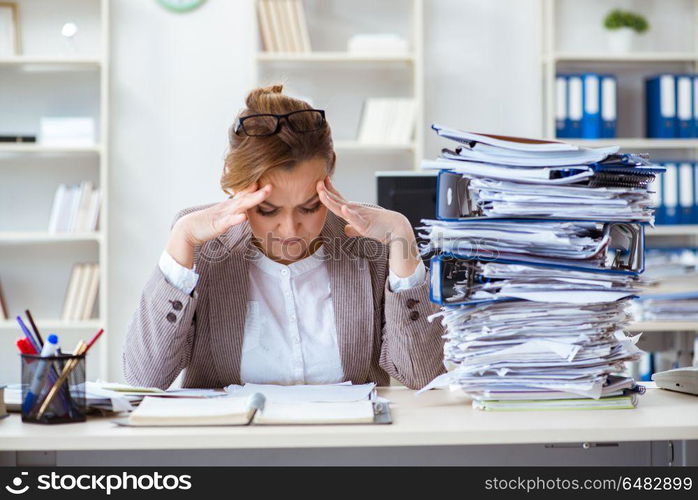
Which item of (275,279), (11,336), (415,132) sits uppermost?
(415,132)

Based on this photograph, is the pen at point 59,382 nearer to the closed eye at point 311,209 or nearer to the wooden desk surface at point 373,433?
the wooden desk surface at point 373,433

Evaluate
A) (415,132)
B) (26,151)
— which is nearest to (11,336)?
(26,151)

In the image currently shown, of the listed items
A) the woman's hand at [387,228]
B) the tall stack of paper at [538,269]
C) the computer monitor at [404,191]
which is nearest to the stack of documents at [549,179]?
the tall stack of paper at [538,269]

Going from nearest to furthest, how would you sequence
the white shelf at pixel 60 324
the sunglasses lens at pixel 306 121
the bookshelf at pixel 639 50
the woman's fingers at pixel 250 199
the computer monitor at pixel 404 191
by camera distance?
the woman's fingers at pixel 250 199 < the sunglasses lens at pixel 306 121 < the computer monitor at pixel 404 191 < the white shelf at pixel 60 324 < the bookshelf at pixel 639 50

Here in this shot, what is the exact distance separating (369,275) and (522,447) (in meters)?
0.60

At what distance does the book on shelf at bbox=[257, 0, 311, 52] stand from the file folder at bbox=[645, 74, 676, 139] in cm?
155

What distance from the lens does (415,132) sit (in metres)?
3.63

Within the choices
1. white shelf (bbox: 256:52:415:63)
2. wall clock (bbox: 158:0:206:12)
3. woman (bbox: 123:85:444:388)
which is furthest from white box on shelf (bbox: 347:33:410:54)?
woman (bbox: 123:85:444:388)

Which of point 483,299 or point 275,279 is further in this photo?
point 275,279

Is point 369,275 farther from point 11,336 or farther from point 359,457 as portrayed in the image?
point 11,336

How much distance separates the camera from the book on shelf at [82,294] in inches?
141

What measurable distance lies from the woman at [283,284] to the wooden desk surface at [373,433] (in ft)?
1.28
